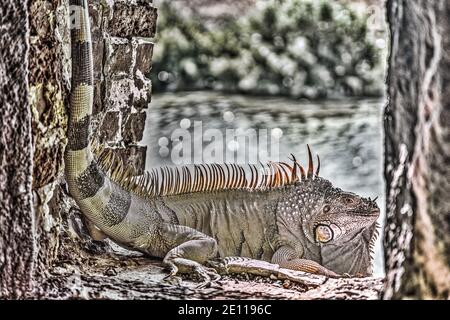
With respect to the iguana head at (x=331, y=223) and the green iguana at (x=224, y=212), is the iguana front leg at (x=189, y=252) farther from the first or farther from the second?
the iguana head at (x=331, y=223)

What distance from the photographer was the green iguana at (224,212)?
2.29 metres

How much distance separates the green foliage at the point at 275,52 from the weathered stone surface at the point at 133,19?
4 cm

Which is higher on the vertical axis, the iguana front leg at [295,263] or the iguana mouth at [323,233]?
the iguana mouth at [323,233]

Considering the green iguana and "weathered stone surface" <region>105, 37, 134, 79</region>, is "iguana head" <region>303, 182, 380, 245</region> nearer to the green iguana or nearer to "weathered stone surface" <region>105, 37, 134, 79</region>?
the green iguana

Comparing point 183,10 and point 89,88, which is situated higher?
point 183,10

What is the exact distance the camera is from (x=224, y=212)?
7.95 feet

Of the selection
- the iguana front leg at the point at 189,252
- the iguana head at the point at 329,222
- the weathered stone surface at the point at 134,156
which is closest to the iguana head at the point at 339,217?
the iguana head at the point at 329,222

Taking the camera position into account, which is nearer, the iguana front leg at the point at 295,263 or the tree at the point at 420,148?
the tree at the point at 420,148

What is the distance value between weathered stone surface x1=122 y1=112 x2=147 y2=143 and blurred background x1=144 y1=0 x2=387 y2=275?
24 mm

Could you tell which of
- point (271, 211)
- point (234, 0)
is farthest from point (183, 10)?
point (271, 211)

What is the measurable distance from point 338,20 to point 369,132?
1.18ft

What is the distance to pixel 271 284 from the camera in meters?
2.24

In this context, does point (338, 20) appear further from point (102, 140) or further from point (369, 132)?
point (102, 140)
